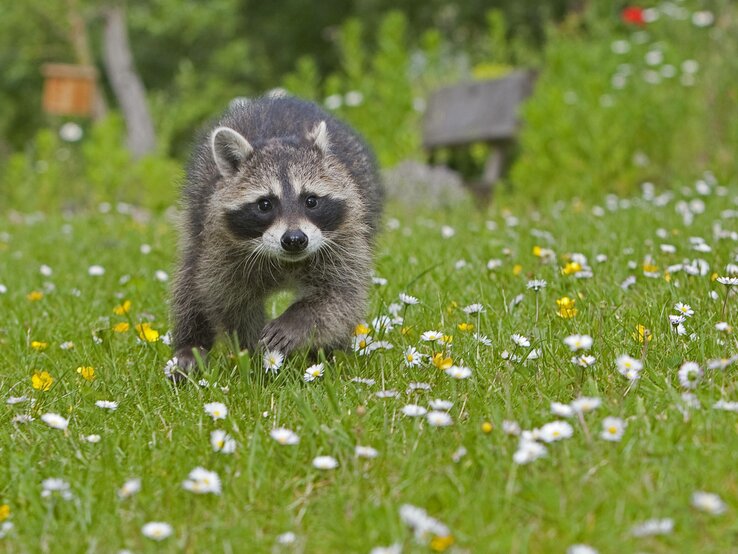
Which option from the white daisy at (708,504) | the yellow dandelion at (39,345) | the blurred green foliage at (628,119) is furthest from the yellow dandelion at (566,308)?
the blurred green foliage at (628,119)

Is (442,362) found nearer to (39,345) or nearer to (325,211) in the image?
(325,211)

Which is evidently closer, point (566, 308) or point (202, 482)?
point (202, 482)

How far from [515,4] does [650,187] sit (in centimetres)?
1452

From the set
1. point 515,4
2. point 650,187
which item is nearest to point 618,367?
point 650,187

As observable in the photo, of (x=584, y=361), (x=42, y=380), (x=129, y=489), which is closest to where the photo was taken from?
(x=129, y=489)

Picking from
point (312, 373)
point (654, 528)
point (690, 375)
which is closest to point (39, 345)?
point (312, 373)

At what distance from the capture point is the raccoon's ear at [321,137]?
4141 millimetres

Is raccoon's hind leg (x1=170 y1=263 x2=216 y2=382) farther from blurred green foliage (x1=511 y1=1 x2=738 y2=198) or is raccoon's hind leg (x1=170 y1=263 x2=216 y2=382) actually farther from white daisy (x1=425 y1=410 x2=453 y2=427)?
blurred green foliage (x1=511 y1=1 x2=738 y2=198)

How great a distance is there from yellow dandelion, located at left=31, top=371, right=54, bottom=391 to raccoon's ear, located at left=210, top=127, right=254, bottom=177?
1163mm

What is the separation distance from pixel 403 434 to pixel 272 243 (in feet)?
3.82

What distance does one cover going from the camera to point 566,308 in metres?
3.98

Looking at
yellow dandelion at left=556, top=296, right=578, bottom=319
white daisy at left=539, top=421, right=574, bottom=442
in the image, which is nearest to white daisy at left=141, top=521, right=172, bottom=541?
white daisy at left=539, top=421, right=574, bottom=442

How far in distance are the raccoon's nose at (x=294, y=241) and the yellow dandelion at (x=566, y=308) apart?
1161 mm

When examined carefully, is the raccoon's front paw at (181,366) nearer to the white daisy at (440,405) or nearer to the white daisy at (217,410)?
the white daisy at (217,410)
